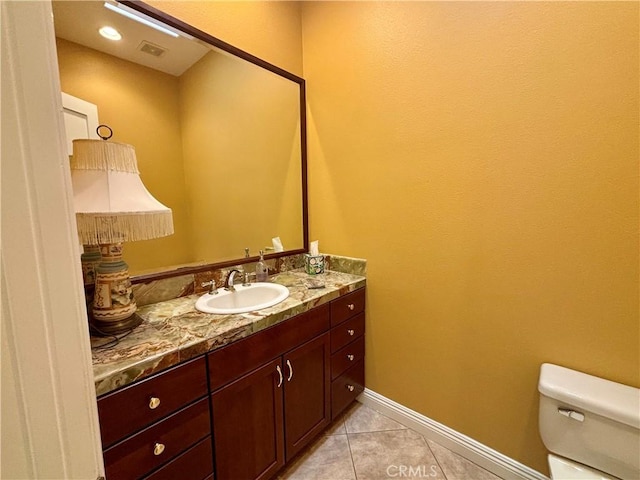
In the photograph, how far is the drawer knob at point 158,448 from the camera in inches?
32.5

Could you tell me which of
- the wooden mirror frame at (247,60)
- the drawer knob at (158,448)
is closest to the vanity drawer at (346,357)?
the wooden mirror frame at (247,60)

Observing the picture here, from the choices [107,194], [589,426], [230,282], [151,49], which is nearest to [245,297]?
[230,282]

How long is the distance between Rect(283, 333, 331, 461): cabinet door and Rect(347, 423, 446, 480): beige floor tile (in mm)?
230

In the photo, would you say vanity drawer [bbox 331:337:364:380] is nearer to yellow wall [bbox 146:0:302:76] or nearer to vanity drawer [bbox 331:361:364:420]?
vanity drawer [bbox 331:361:364:420]

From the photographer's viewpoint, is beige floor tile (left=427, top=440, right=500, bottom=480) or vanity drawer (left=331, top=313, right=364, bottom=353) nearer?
beige floor tile (left=427, top=440, right=500, bottom=480)

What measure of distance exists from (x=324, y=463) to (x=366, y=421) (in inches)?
14.7

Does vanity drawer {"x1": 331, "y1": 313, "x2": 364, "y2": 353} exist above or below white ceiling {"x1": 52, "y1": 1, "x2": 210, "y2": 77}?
below

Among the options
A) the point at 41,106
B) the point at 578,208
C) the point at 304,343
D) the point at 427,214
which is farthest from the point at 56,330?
the point at 578,208

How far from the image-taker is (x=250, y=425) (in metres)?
1.09

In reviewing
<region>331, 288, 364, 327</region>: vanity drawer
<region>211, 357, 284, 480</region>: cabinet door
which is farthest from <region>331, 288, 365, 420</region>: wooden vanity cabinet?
<region>211, 357, 284, 480</region>: cabinet door

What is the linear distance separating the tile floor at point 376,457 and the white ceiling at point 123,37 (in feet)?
6.58

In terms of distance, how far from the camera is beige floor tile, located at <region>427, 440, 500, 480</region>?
129 centimetres

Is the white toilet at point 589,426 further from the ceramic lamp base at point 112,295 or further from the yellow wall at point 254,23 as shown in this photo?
the yellow wall at point 254,23

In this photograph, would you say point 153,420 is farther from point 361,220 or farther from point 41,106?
point 361,220
